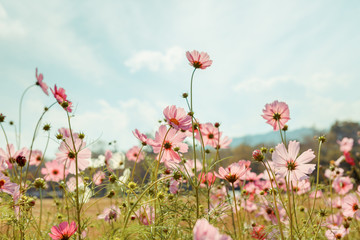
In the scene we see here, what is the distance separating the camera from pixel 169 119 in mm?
924

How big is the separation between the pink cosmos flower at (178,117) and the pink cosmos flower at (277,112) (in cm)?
43

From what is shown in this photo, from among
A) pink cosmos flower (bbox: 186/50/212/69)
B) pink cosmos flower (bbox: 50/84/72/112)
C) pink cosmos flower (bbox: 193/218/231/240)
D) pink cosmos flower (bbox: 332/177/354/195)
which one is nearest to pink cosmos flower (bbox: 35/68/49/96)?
pink cosmos flower (bbox: 50/84/72/112)

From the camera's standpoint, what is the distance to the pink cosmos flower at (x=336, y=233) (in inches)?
52.0

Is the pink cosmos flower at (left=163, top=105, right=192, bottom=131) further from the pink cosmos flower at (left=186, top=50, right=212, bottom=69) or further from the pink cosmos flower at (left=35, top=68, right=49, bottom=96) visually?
the pink cosmos flower at (left=35, top=68, right=49, bottom=96)

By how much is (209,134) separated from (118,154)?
1.08m

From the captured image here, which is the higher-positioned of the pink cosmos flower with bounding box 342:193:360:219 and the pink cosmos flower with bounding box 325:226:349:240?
the pink cosmos flower with bounding box 342:193:360:219

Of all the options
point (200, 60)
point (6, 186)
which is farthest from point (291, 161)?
point (6, 186)

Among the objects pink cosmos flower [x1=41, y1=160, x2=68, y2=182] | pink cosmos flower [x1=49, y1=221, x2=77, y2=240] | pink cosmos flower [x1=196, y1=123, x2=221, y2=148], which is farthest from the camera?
pink cosmos flower [x1=41, y1=160, x2=68, y2=182]

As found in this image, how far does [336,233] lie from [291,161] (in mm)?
818

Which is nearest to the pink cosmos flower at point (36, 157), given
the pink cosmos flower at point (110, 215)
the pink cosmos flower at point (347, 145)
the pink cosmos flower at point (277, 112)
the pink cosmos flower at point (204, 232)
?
the pink cosmos flower at point (110, 215)

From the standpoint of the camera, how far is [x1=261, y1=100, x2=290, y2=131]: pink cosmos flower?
1.18 metres

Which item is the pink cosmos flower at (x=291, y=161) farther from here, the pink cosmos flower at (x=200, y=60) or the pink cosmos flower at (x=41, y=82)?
the pink cosmos flower at (x=41, y=82)

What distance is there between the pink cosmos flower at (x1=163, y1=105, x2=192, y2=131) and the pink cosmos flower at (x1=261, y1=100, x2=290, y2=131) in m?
0.43

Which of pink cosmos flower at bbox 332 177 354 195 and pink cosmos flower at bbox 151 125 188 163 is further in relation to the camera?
pink cosmos flower at bbox 332 177 354 195
